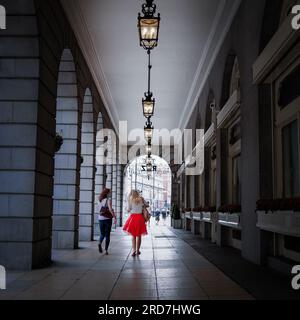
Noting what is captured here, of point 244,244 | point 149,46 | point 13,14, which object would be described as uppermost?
point 13,14

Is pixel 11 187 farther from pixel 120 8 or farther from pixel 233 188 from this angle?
pixel 233 188

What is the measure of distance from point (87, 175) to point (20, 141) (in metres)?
7.16

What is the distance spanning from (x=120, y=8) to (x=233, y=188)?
5.24m

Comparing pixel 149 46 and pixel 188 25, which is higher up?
pixel 188 25

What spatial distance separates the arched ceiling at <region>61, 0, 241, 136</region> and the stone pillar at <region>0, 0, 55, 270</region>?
2.17 metres

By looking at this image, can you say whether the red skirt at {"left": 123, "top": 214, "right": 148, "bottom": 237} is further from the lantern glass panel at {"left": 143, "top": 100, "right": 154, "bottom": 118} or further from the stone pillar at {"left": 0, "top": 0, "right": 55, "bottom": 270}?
the lantern glass panel at {"left": 143, "top": 100, "right": 154, "bottom": 118}

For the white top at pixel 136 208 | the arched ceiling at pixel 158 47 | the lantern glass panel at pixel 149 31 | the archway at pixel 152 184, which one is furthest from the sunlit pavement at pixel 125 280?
the archway at pixel 152 184

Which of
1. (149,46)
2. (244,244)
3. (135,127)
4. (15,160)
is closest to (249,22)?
(149,46)

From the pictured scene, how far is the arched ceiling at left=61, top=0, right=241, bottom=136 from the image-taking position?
1091cm

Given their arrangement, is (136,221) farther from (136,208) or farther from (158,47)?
(158,47)

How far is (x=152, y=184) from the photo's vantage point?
45750 mm

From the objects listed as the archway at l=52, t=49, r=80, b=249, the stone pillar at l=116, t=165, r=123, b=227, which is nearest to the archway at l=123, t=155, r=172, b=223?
the stone pillar at l=116, t=165, r=123, b=227

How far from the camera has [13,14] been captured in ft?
27.2

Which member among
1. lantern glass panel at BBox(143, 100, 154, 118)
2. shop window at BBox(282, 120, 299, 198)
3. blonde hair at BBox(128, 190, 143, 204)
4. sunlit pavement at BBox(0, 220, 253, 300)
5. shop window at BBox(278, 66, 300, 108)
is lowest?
sunlit pavement at BBox(0, 220, 253, 300)
